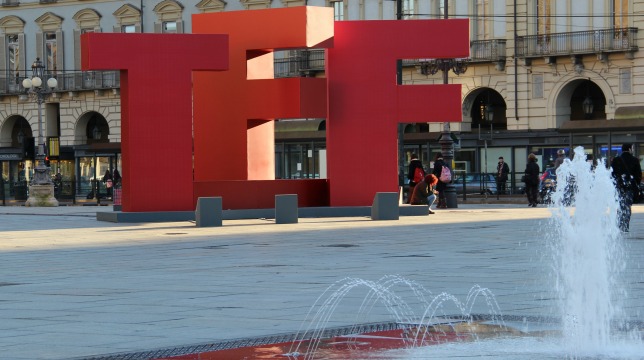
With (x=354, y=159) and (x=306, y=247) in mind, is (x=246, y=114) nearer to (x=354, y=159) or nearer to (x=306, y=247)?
(x=354, y=159)

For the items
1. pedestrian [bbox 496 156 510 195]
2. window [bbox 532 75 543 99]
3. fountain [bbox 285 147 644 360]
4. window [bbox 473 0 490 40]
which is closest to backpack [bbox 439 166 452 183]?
pedestrian [bbox 496 156 510 195]

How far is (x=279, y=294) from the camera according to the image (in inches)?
541

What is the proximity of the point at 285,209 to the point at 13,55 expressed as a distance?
144 ft

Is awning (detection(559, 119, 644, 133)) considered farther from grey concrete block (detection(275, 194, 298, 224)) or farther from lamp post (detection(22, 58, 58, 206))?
grey concrete block (detection(275, 194, 298, 224))

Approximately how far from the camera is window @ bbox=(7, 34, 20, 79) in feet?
230

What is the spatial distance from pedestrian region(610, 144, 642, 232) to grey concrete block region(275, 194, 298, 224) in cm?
776

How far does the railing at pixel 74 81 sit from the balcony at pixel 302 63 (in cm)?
971

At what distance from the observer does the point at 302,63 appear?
60969 millimetres

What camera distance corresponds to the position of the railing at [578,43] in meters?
52.2

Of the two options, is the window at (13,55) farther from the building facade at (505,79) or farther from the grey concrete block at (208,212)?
the grey concrete block at (208,212)

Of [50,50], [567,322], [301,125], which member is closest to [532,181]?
[301,125]

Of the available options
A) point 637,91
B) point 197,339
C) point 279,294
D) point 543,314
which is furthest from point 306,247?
point 637,91

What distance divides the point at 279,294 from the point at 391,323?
275 centimetres

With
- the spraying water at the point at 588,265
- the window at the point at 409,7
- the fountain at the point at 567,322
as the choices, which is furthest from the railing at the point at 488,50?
the spraying water at the point at 588,265
